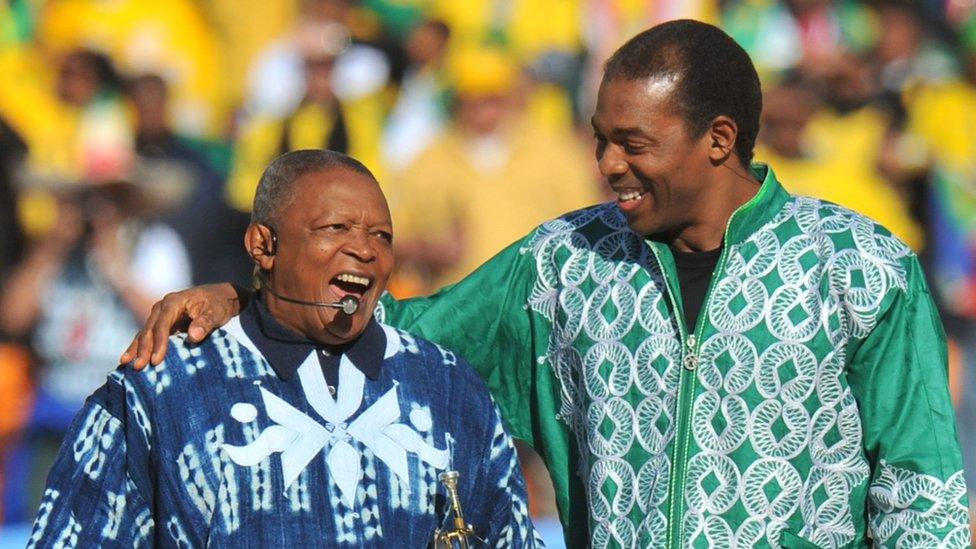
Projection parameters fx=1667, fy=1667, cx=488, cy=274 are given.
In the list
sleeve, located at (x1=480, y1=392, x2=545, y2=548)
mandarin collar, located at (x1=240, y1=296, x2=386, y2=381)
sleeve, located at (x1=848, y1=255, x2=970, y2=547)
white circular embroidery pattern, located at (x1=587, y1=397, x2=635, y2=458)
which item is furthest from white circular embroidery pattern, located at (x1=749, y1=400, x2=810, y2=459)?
mandarin collar, located at (x1=240, y1=296, x2=386, y2=381)

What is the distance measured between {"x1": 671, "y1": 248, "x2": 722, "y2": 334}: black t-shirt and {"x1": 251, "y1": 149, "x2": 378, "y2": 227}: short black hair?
0.78 meters

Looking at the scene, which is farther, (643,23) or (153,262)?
(643,23)

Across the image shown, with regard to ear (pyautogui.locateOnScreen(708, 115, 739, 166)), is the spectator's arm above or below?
above

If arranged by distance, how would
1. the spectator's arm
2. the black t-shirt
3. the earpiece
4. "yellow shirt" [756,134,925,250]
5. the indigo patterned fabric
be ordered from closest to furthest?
1. the indigo patterned fabric
2. the earpiece
3. the black t-shirt
4. the spectator's arm
5. "yellow shirt" [756,134,925,250]

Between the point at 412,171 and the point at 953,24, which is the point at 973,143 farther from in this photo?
the point at 412,171

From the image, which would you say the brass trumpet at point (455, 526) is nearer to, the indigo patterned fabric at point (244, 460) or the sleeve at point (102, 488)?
the indigo patterned fabric at point (244, 460)

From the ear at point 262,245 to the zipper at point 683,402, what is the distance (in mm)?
930

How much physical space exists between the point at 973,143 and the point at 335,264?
6597 millimetres

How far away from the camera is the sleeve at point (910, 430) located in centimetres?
365

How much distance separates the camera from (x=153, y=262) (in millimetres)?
8438

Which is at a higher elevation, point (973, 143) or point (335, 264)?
point (973, 143)

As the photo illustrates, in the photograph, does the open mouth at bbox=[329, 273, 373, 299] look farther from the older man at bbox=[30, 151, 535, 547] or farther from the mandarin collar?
the mandarin collar

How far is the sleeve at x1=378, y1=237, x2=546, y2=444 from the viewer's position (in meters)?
4.19

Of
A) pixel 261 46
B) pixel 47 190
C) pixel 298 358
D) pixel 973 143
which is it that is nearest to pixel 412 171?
pixel 261 46
